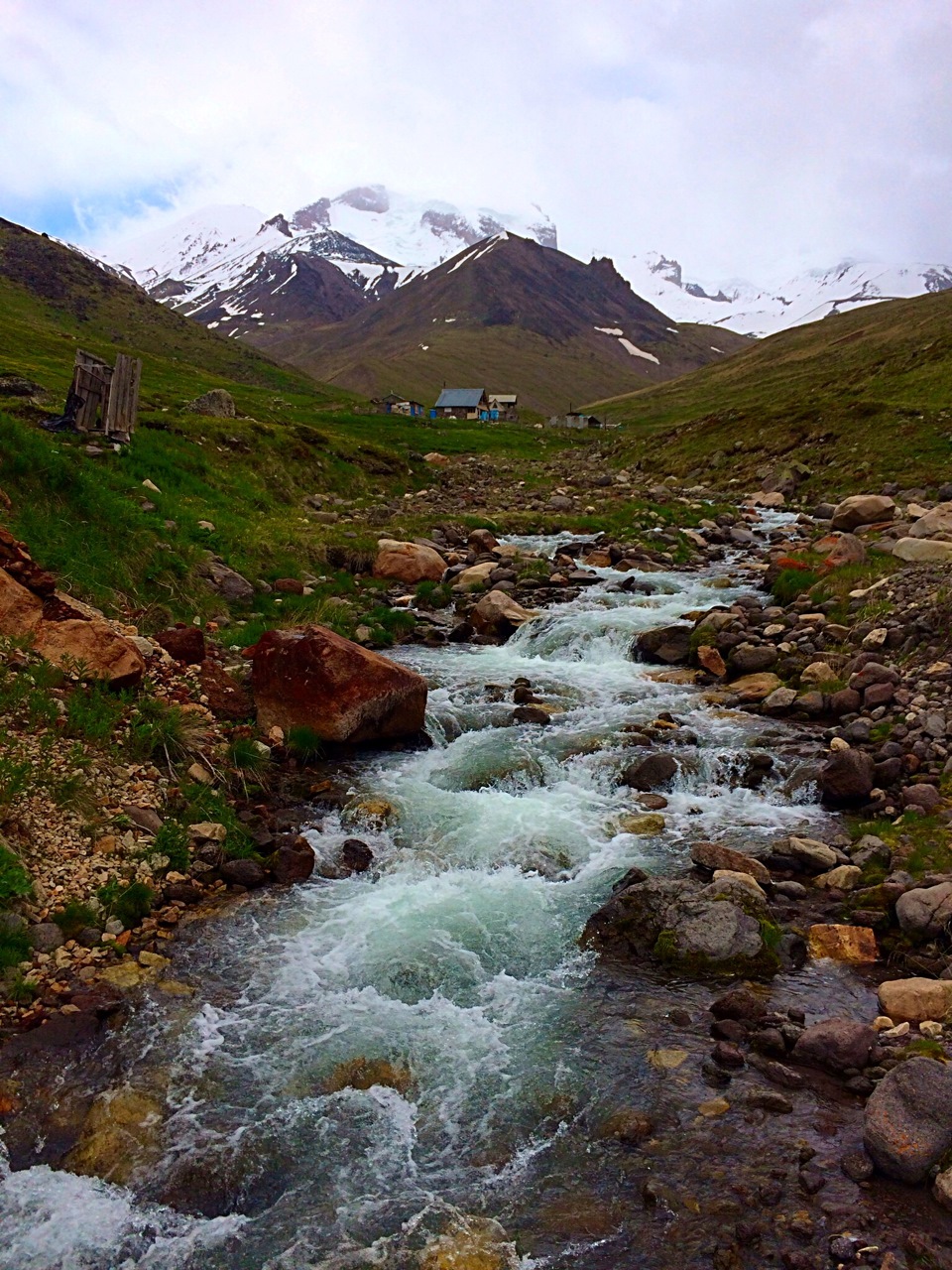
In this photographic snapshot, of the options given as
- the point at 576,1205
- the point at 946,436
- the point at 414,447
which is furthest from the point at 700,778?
the point at 414,447

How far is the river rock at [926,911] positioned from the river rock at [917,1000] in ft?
3.19

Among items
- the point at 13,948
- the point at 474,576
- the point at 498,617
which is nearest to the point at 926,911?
the point at 13,948

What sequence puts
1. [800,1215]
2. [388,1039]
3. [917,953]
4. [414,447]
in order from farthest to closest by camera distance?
[414,447], [917,953], [388,1039], [800,1215]

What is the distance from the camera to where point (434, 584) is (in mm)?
23047

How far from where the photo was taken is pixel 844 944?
28.5 ft

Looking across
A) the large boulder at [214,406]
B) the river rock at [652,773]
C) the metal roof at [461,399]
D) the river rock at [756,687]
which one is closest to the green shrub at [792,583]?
the river rock at [756,687]

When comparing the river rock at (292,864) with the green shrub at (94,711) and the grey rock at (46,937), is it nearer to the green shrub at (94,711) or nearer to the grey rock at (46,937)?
the grey rock at (46,937)

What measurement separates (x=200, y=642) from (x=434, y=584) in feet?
31.6

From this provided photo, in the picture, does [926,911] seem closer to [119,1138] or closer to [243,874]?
[243,874]

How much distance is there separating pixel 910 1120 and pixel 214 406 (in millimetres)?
39529

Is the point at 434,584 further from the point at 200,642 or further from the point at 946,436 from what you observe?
the point at 946,436

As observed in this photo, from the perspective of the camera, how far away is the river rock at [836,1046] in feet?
22.8

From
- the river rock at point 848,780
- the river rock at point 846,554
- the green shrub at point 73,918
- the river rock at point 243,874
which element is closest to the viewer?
the green shrub at point 73,918

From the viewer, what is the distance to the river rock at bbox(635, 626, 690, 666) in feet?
59.5
